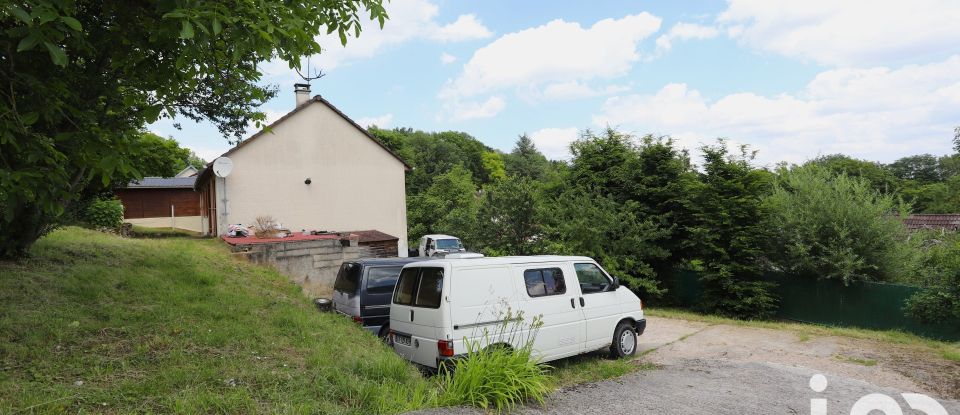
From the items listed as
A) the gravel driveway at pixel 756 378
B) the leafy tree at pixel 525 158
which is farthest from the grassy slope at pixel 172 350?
the leafy tree at pixel 525 158

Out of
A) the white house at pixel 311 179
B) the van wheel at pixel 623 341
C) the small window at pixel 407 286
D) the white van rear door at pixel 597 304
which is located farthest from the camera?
the white house at pixel 311 179

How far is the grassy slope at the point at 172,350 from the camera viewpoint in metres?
4.15

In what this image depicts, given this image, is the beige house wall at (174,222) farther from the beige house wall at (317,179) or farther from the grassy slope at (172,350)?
the grassy slope at (172,350)

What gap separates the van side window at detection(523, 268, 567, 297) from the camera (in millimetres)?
7379

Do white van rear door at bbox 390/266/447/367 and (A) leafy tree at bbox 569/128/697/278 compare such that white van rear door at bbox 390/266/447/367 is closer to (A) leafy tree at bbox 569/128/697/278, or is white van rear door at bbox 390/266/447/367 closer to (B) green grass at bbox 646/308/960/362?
(B) green grass at bbox 646/308/960/362

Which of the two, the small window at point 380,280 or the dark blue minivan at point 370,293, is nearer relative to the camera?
the dark blue minivan at point 370,293

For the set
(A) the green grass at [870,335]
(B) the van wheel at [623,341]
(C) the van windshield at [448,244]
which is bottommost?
(A) the green grass at [870,335]

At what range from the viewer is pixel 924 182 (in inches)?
2628

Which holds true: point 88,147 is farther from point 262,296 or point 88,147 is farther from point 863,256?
point 863,256

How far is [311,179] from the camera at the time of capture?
20562 mm

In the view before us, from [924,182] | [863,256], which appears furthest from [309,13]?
[924,182]

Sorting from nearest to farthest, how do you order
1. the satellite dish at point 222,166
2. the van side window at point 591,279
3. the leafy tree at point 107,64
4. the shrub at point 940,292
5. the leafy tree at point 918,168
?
the leafy tree at point 107,64 < the van side window at point 591,279 < the shrub at point 940,292 < the satellite dish at point 222,166 < the leafy tree at point 918,168

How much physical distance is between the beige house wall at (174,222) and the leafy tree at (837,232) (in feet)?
83.4

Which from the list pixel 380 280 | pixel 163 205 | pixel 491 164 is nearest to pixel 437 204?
pixel 163 205
